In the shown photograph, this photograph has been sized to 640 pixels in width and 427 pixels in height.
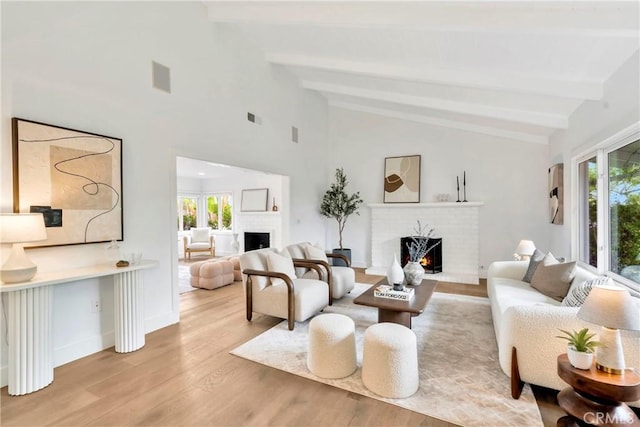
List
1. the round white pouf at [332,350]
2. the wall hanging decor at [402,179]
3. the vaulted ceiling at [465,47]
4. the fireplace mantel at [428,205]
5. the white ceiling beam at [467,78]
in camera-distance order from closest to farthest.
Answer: the round white pouf at [332,350] < the vaulted ceiling at [465,47] < the white ceiling beam at [467,78] < the fireplace mantel at [428,205] < the wall hanging decor at [402,179]

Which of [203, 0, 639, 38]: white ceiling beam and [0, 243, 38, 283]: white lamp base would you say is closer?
[0, 243, 38, 283]: white lamp base

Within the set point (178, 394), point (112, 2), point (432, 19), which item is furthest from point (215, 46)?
point (178, 394)

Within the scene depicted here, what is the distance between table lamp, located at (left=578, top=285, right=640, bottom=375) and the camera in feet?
5.33

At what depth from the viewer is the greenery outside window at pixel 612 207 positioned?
283 cm

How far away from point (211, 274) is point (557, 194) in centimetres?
573

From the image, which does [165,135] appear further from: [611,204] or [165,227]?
[611,204]

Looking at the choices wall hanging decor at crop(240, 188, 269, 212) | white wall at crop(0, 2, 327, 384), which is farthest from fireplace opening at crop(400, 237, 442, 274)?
wall hanging decor at crop(240, 188, 269, 212)

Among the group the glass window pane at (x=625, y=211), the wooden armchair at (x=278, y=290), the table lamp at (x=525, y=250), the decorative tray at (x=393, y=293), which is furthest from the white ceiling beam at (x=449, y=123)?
the wooden armchair at (x=278, y=290)

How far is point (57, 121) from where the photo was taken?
271cm

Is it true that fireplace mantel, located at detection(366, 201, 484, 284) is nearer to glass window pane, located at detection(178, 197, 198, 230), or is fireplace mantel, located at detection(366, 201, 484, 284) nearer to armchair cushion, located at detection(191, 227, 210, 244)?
armchair cushion, located at detection(191, 227, 210, 244)

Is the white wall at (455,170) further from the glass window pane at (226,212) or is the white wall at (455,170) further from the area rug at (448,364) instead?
the glass window pane at (226,212)

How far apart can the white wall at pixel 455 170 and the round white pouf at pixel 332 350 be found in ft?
14.7

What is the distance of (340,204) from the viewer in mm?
6945

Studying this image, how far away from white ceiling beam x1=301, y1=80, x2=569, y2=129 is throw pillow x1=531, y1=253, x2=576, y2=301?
7.39 feet
